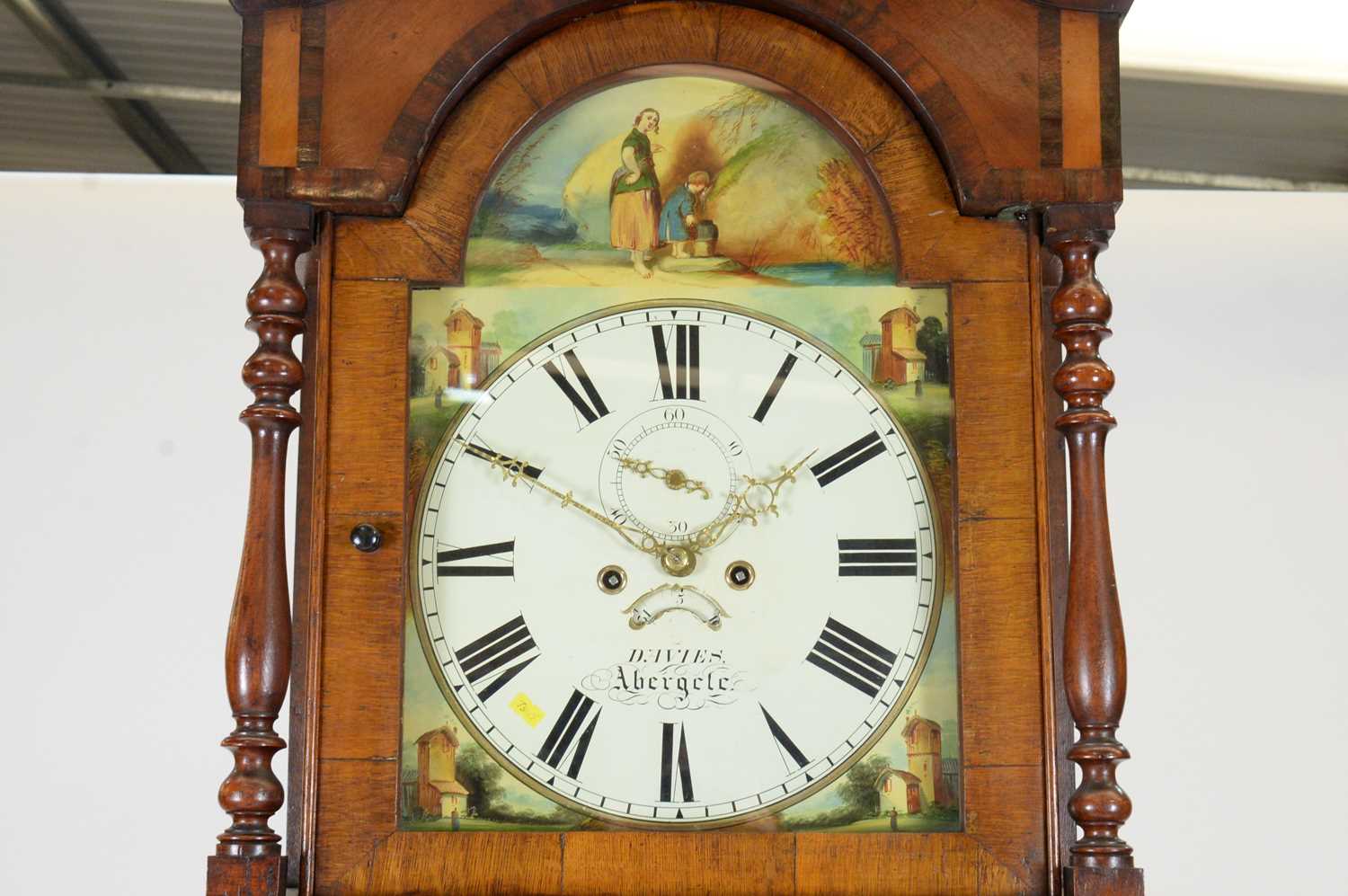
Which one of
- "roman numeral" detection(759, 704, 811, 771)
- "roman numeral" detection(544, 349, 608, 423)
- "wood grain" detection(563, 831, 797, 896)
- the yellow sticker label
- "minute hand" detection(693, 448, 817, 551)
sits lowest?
"wood grain" detection(563, 831, 797, 896)

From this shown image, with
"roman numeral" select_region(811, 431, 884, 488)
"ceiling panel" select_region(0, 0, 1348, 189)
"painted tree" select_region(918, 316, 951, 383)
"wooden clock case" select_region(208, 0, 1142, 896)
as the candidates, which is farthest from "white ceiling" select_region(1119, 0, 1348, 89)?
"roman numeral" select_region(811, 431, 884, 488)

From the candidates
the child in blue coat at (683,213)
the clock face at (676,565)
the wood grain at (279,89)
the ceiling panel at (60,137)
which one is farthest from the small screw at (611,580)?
the ceiling panel at (60,137)

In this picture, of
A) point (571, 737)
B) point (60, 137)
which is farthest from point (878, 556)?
point (60, 137)

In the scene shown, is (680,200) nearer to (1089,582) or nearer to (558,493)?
(558,493)

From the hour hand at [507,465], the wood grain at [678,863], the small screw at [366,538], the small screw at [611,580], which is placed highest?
the hour hand at [507,465]

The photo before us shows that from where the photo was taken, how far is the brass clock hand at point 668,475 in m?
2.46

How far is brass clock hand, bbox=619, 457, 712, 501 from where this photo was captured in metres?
2.46

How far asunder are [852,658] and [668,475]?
1.21ft

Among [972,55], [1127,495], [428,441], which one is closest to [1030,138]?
[972,55]

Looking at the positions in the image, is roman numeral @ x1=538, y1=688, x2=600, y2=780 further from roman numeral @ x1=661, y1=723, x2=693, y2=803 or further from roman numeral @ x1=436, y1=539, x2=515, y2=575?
roman numeral @ x1=436, y1=539, x2=515, y2=575

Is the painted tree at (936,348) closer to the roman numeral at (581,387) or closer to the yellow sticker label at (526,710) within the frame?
the roman numeral at (581,387)

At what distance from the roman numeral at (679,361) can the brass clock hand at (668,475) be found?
0.11 meters

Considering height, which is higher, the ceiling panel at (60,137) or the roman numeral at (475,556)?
the ceiling panel at (60,137)

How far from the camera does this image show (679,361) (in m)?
2.50
